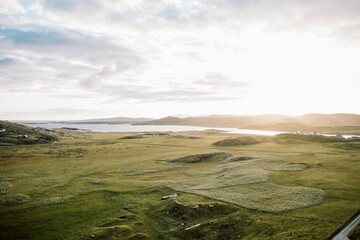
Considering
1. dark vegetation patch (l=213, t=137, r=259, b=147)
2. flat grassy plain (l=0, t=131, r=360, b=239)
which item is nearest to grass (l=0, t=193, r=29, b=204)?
flat grassy plain (l=0, t=131, r=360, b=239)

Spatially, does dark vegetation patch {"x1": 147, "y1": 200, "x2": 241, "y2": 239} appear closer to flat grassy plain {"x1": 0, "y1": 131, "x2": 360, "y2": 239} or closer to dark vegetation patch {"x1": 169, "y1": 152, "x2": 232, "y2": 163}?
flat grassy plain {"x1": 0, "y1": 131, "x2": 360, "y2": 239}

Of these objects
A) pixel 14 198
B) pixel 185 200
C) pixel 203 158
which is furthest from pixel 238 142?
pixel 14 198

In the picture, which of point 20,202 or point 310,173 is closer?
point 20,202

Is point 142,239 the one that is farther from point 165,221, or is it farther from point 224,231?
point 224,231

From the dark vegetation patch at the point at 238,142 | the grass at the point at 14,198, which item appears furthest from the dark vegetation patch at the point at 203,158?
the grass at the point at 14,198

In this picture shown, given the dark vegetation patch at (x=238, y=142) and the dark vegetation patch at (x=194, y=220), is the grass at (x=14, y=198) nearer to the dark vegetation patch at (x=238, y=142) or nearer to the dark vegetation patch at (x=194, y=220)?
the dark vegetation patch at (x=194, y=220)

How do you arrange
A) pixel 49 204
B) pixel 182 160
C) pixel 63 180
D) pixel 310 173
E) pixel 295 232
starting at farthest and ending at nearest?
pixel 182 160, pixel 63 180, pixel 310 173, pixel 49 204, pixel 295 232

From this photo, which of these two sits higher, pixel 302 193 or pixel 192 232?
pixel 302 193

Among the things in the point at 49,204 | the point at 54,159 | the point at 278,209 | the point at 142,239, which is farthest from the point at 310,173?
the point at 54,159

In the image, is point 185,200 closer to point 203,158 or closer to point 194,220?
point 194,220
